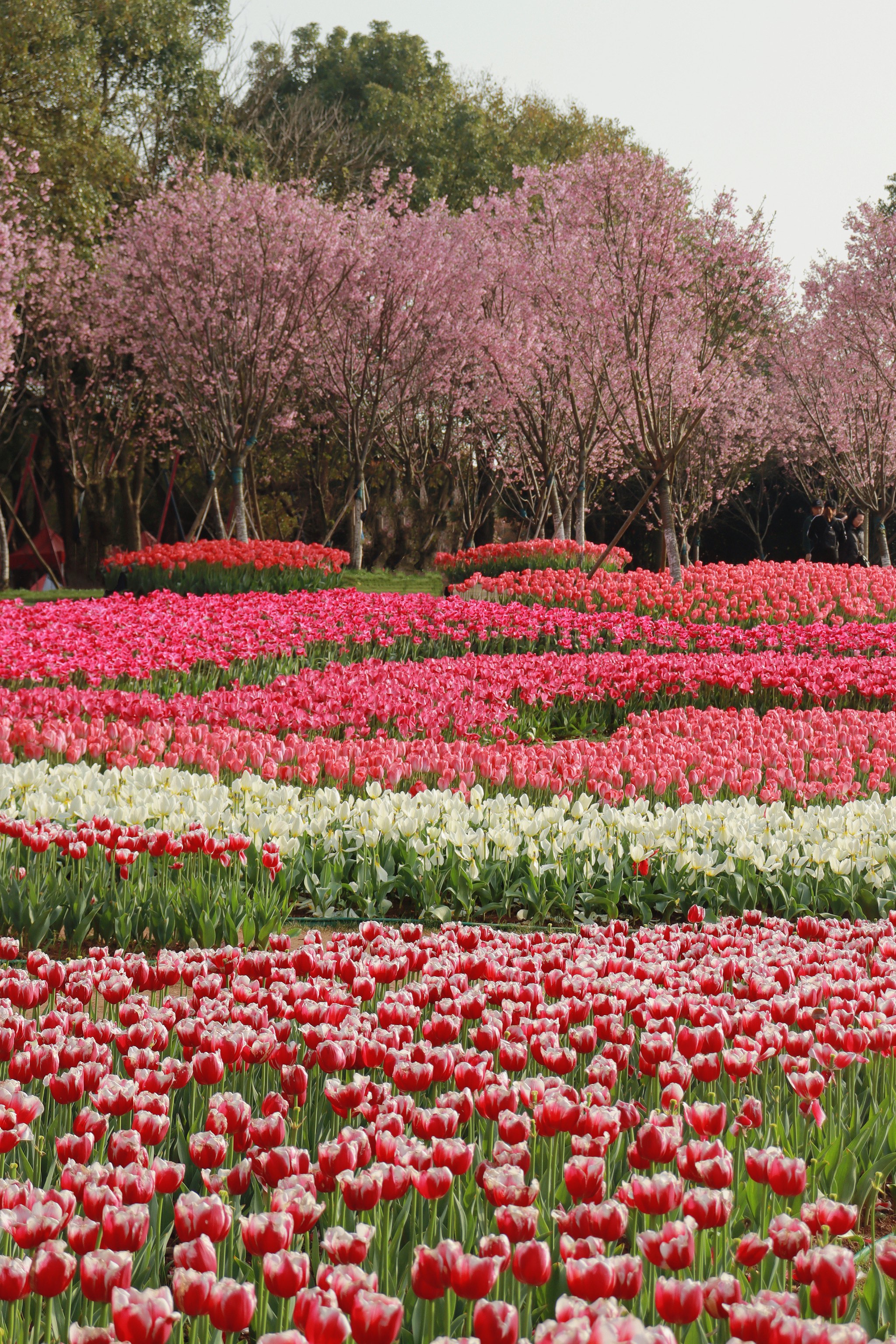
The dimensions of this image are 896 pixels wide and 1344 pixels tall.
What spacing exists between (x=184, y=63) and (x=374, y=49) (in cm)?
881

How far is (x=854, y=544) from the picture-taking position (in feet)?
68.7

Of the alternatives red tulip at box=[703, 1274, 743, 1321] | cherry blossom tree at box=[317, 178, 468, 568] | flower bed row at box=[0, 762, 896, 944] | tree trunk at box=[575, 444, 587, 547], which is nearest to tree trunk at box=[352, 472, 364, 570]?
cherry blossom tree at box=[317, 178, 468, 568]

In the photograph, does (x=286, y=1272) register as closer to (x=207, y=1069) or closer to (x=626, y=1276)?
(x=626, y=1276)

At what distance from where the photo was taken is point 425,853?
16.6 feet

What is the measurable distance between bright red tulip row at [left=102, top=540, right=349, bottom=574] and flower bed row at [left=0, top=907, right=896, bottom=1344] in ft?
47.4

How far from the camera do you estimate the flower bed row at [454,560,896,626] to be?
44.0 feet

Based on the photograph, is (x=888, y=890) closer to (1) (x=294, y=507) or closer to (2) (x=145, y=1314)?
(2) (x=145, y=1314)

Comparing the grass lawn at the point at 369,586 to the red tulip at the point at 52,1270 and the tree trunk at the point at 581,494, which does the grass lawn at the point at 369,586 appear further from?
the red tulip at the point at 52,1270

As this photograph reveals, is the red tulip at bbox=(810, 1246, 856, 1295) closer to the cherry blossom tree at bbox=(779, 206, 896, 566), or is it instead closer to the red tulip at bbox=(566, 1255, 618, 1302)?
the red tulip at bbox=(566, 1255, 618, 1302)

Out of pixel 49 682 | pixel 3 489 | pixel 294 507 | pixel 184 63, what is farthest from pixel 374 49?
pixel 49 682

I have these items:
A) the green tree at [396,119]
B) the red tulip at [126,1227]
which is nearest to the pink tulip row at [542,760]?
the red tulip at [126,1227]

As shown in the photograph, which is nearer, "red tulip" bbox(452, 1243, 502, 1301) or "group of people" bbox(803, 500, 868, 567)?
A: "red tulip" bbox(452, 1243, 502, 1301)

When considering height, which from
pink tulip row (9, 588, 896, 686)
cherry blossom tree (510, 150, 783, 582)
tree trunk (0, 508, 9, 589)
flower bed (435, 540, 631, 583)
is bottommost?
pink tulip row (9, 588, 896, 686)

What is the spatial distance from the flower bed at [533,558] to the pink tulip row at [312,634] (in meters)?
3.90
